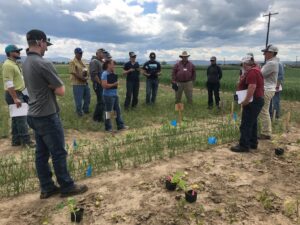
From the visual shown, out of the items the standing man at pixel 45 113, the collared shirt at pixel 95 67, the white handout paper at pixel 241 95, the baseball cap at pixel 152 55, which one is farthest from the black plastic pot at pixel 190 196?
the baseball cap at pixel 152 55

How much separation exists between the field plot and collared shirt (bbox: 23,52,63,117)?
4.01 ft

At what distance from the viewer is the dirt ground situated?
3.54 meters

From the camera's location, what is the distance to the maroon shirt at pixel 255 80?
558 centimetres

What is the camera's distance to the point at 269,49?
261 inches

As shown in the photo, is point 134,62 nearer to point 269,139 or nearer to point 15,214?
point 269,139

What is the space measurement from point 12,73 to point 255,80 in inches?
185

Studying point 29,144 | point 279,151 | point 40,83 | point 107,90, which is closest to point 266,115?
point 279,151

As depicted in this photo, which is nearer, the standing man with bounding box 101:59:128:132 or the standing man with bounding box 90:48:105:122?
the standing man with bounding box 101:59:128:132

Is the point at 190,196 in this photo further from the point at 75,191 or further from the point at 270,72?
the point at 270,72

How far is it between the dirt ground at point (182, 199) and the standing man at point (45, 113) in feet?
0.76

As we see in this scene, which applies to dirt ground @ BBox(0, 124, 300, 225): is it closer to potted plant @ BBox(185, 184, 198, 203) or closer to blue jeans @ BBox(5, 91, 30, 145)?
potted plant @ BBox(185, 184, 198, 203)

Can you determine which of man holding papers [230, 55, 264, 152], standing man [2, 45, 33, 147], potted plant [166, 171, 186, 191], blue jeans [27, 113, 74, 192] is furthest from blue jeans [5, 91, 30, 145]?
man holding papers [230, 55, 264, 152]

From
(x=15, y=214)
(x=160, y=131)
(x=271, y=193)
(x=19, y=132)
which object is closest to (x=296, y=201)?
(x=271, y=193)

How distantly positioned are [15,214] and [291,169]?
4.25 metres
